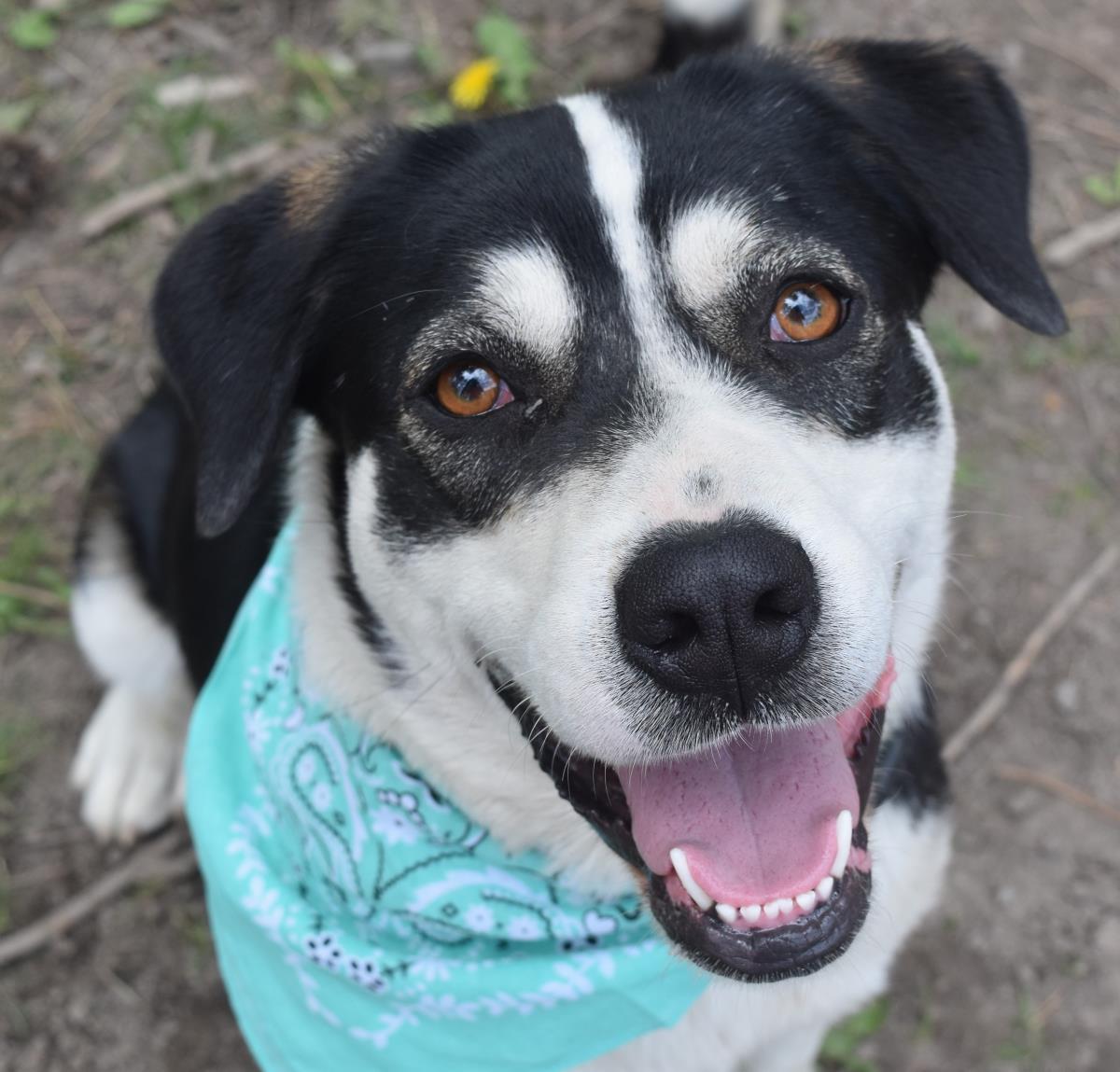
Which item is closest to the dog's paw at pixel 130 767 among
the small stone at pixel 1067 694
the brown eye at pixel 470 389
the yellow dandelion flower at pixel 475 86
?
the brown eye at pixel 470 389

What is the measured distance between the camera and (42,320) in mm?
4895

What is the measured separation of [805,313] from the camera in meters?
2.23

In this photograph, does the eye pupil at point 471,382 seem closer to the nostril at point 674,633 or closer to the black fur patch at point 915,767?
the nostril at point 674,633

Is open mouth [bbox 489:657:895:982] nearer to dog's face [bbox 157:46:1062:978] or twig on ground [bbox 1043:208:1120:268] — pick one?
dog's face [bbox 157:46:1062:978]

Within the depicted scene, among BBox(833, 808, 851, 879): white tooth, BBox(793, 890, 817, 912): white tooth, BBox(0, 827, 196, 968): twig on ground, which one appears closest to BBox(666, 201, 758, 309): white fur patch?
BBox(833, 808, 851, 879): white tooth

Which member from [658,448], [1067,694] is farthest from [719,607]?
[1067,694]

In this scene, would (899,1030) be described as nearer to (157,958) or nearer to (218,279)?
(157,958)

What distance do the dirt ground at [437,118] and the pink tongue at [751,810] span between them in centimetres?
165

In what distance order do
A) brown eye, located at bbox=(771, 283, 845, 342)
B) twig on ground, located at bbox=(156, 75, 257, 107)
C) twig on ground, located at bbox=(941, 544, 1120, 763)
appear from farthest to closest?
twig on ground, located at bbox=(156, 75, 257, 107), twig on ground, located at bbox=(941, 544, 1120, 763), brown eye, located at bbox=(771, 283, 845, 342)

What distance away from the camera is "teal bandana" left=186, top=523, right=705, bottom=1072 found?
105 inches

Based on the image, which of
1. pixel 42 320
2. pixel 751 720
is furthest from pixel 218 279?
pixel 42 320

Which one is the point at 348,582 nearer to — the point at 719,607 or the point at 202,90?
the point at 719,607

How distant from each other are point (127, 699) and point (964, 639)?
117 inches

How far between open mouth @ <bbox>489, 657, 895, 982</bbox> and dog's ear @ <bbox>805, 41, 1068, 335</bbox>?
851 mm
